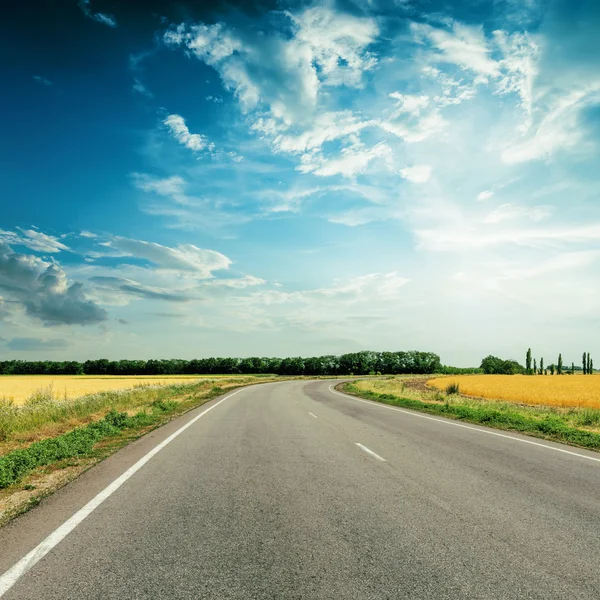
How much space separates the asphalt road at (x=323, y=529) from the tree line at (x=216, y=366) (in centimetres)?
13809

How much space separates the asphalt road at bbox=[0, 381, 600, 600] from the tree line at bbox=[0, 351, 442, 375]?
453ft

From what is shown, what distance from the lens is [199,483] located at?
23.9ft

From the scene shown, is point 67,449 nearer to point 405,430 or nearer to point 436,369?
point 405,430

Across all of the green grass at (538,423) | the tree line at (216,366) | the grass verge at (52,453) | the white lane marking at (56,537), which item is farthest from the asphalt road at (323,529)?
the tree line at (216,366)

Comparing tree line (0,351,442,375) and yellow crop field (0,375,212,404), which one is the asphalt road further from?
tree line (0,351,442,375)

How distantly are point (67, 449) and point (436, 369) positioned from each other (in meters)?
168

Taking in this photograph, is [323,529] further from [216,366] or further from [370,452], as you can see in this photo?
[216,366]

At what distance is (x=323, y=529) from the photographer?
16.6 ft

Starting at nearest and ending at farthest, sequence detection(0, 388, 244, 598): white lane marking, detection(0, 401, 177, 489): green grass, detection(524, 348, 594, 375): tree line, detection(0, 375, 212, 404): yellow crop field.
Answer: detection(0, 388, 244, 598): white lane marking, detection(0, 401, 177, 489): green grass, detection(0, 375, 212, 404): yellow crop field, detection(524, 348, 594, 375): tree line

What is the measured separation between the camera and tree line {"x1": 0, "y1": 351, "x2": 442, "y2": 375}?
478 ft

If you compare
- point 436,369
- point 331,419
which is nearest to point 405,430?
point 331,419

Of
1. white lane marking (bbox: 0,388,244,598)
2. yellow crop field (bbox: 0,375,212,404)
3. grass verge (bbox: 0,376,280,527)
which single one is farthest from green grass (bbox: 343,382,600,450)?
yellow crop field (bbox: 0,375,212,404)

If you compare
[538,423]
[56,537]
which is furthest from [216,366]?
[56,537]

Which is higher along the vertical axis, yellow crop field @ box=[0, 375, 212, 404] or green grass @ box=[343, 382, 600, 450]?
green grass @ box=[343, 382, 600, 450]
